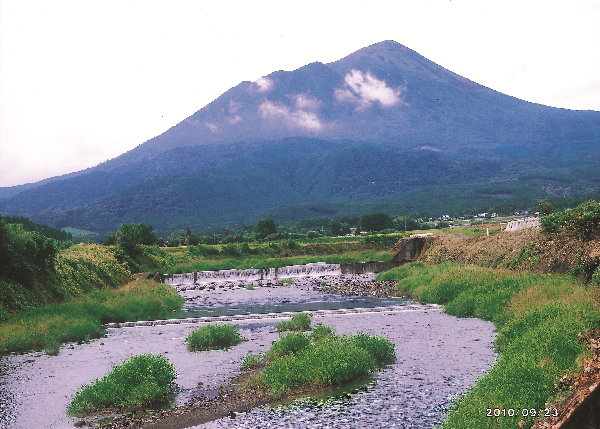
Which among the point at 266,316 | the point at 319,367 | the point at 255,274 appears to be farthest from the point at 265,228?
the point at 319,367

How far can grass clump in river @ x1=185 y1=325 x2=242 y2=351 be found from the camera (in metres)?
25.8

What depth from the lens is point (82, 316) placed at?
104 ft

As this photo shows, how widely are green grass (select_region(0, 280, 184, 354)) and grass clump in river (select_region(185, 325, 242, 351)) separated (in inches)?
243

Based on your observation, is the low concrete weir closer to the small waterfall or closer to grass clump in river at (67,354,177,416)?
grass clump in river at (67,354,177,416)

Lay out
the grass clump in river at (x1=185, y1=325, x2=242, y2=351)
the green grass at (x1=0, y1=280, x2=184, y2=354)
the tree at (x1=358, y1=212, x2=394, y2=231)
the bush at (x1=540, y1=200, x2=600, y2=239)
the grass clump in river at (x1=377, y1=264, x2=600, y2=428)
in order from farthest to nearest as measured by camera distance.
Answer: the tree at (x1=358, y1=212, x2=394, y2=231) < the bush at (x1=540, y1=200, x2=600, y2=239) < the green grass at (x1=0, y1=280, x2=184, y2=354) < the grass clump in river at (x1=185, y1=325, x2=242, y2=351) < the grass clump in river at (x1=377, y1=264, x2=600, y2=428)

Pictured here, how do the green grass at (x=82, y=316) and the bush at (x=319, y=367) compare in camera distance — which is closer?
the bush at (x=319, y=367)

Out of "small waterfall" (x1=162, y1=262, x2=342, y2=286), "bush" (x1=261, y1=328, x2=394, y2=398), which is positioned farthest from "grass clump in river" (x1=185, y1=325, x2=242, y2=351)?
"small waterfall" (x1=162, y1=262, x2=342, y2=286)

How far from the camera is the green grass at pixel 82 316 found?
2636 cm

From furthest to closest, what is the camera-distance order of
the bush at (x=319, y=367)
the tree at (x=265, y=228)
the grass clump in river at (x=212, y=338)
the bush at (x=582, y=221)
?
the tree at (x=265, y=228), the bush at (x=582, y=221), the grass clump in river at (x=212, y=338), the bush at (x=319, y=367)

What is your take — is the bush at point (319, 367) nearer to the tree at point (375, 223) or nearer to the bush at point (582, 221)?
the bush at point (582, 221)

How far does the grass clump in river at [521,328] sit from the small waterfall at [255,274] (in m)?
34.5

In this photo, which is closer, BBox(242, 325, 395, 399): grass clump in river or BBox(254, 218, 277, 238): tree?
BBox(242, 325, 395, 399): grass clump in river

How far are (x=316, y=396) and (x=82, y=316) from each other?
19.2 meters

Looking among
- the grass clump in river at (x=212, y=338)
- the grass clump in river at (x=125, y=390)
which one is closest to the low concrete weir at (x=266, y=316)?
the grass clump in river at (x=212, y=338)
